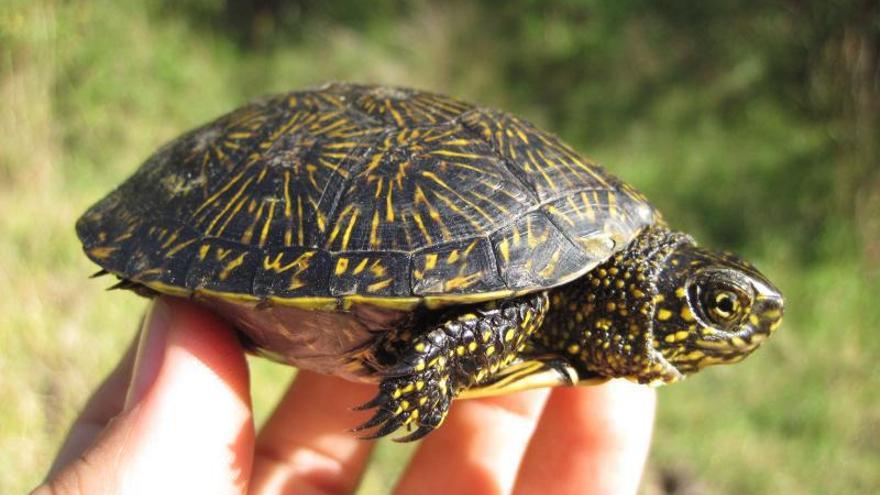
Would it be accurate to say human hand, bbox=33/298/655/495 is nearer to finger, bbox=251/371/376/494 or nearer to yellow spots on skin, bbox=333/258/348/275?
finger, bbox=251/371/376/494

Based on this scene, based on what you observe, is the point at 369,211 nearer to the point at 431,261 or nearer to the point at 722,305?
the point at 431,261

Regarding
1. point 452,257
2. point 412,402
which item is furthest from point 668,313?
point 412,402

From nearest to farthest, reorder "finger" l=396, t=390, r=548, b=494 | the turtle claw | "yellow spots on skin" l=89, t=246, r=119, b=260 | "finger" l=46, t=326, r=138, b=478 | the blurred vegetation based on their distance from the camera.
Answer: the turtle claw, "yellow spots on skin" l=89, t=246, r=119, b=260, "finger" l=46, t=326, r=138, b=478, "finger" l=396, t=390, r=548, b=494, the blurred vegetation

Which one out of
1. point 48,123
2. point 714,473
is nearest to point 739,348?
point 714,473

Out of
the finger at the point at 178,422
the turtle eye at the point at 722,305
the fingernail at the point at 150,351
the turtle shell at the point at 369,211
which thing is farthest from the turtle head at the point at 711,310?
the fingernail at the point at 150,351

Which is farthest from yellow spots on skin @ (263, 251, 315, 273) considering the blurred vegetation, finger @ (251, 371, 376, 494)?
the blurred vegetation
